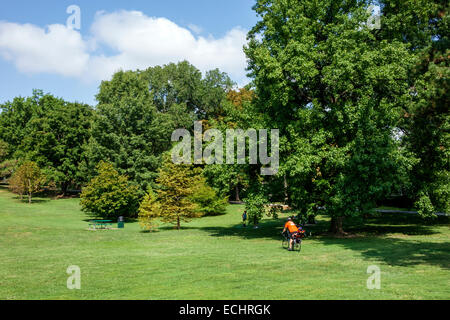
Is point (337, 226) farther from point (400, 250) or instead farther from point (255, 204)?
point (400, 250)

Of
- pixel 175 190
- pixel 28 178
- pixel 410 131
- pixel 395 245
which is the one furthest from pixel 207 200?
pixel 410 131

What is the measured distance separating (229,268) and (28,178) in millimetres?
48358

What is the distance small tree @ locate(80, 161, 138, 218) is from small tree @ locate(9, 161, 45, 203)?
598 inches

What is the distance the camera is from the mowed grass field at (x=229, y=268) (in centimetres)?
1055

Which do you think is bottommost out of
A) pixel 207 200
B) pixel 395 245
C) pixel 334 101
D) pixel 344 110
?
Result: pixel 395 245

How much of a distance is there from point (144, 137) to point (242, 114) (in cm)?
2730

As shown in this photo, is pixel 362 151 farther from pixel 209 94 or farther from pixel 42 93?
pixel 42 93

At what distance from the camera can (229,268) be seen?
14.1 metres

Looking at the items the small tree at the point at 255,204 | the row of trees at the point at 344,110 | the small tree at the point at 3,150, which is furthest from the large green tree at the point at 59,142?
the small tree at the point at 255,204

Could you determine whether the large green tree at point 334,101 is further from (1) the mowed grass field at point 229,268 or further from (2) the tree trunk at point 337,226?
(1) the mowed grass field at point 229,268

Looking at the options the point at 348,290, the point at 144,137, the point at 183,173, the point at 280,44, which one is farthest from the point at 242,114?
the point at 144,137

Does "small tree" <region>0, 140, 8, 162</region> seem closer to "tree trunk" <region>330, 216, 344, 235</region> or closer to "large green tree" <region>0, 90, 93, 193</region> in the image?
"large green tree" <region>0, 90, 93, 193</region>

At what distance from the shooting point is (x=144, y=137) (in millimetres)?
50531

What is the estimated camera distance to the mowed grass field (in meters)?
10.5
